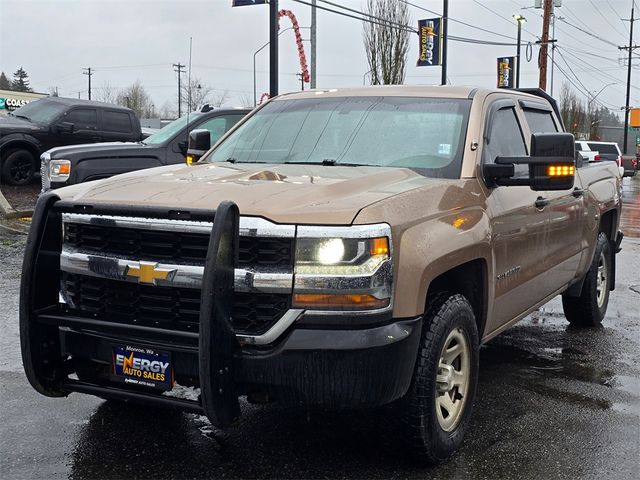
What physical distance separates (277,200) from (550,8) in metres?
32.7

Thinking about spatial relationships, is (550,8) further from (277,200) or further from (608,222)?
(277,200)

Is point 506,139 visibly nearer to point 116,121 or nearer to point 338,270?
point 338,270

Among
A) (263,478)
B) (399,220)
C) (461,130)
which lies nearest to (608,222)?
(461,130)

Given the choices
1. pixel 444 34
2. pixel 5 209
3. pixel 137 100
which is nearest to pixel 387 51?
pixel 444 34

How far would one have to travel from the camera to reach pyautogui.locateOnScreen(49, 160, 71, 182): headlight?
9297 mm

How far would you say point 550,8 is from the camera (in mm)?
32719

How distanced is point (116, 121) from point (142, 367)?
45.1 ft

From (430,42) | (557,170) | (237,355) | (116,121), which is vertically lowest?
(237,355)

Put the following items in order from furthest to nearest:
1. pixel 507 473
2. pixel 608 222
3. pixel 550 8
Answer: pixel 550 8, pixel 608 222, pixel 507 473

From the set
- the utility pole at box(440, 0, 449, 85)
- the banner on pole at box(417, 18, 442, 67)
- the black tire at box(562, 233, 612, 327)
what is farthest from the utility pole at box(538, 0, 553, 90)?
the black tire at box(562, 233, 612, 327)

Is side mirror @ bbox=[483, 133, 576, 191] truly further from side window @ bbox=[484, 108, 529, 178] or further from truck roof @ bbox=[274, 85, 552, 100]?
truck roof @ bbox=[274, 85, 552, 100]

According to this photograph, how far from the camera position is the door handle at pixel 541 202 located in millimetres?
4820

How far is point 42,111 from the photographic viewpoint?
52.8 feet

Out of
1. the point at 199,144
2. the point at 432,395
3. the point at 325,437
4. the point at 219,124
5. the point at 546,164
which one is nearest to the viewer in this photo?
the point at 432,395
